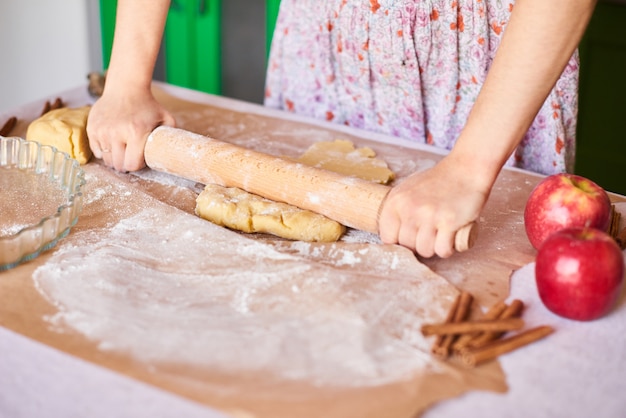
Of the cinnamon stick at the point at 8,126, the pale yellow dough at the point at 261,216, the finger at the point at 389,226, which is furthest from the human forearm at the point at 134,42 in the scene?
the finger at the point at 389,226

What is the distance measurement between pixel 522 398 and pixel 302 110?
3.57 ft

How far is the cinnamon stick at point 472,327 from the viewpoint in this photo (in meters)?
0.94

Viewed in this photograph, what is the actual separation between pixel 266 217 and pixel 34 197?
1.37ft

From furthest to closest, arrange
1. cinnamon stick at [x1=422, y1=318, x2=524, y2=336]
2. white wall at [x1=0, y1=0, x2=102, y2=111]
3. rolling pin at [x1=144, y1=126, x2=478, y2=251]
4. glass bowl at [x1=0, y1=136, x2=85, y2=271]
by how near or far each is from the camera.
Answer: white wall at [x1=0, y1=0, x2=102, y2=111], rolling pin at [x1=144, y1=126, x2=478, y2=251], glass bowl at [x1=0, y1=136, x2=85, y2=271], cinnamon stick at [x1=422, y1=318, x2=524, y2=336]

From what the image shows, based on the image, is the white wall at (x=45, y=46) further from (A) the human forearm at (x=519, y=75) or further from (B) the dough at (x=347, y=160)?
(A) the human forearm at (x=519, y=75)

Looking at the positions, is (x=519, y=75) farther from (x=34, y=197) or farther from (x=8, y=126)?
(x=8, y=126)

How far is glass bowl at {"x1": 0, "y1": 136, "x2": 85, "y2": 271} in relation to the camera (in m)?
1.07

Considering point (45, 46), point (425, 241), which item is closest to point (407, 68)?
point (425, 241)

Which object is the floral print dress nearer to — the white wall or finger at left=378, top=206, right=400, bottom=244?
finger at left=378, top=206, right=400, bottom=244

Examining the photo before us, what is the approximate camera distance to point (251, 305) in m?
1.00

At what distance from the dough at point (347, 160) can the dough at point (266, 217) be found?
209 millimetres

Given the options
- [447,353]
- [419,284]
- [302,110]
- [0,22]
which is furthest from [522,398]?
[0,22]

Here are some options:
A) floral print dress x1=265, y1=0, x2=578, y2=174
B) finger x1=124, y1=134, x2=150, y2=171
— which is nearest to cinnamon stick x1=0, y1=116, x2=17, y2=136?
finger x1=124, y1=134, x2=150, y2=171

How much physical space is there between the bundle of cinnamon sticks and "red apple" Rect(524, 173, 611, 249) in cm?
21
